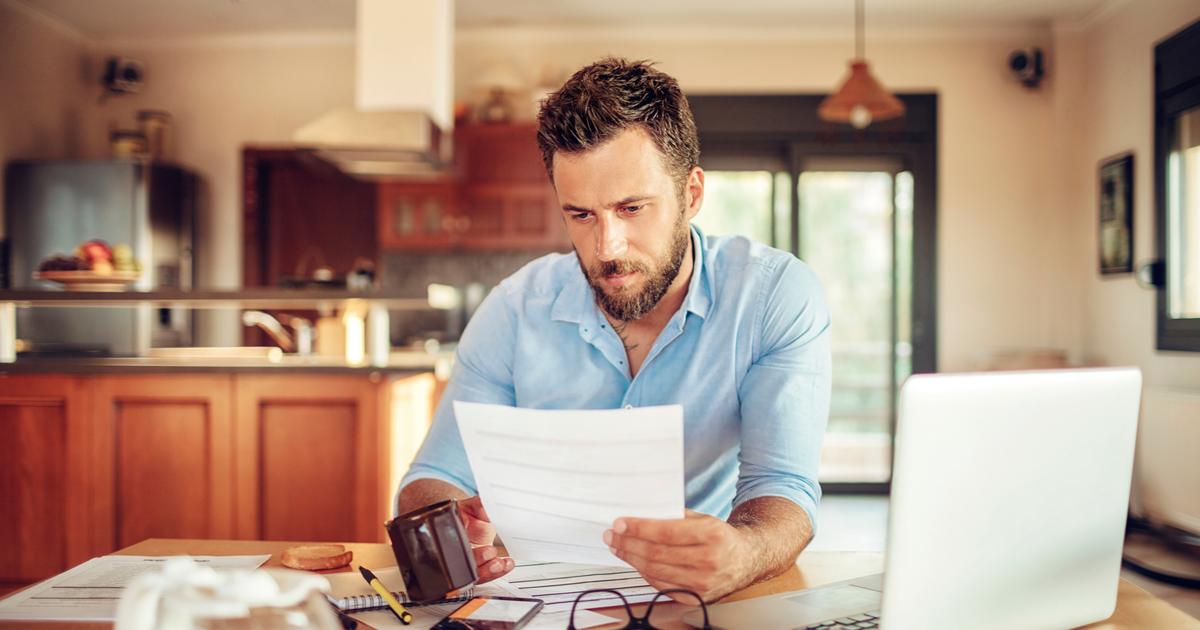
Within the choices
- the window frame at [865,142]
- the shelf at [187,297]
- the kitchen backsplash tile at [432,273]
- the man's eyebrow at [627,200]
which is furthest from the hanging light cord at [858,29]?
the man's eyebrow at [627,200]

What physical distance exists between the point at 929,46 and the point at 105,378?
4.78 m

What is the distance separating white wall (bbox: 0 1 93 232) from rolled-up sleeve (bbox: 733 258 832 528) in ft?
17.2

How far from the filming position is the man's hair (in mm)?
1344

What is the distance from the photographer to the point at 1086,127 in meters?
5.18

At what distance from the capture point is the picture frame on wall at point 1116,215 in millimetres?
4582

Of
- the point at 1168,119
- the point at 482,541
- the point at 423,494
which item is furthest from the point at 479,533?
the point at 1168,119

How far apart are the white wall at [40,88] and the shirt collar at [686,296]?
194 inches

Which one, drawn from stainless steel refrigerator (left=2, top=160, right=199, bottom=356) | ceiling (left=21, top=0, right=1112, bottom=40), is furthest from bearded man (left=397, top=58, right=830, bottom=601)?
stainless steel refrigerator (left=2, top=160, right=199, bottom=356)

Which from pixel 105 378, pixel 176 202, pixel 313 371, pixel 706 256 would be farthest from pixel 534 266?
pixel 176 202

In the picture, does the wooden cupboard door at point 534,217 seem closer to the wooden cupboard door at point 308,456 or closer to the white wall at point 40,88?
the wooden cupboard door at point 308,456

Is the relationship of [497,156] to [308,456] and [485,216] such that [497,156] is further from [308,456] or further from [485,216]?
[308,456]

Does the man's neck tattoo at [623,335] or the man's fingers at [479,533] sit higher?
the man's neck tattoo at [623,335]

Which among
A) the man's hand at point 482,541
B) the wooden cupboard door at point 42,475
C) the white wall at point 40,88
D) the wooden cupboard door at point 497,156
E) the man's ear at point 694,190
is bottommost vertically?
the wooden cupboard door at point 42,475

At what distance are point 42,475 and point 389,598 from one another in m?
2.65
